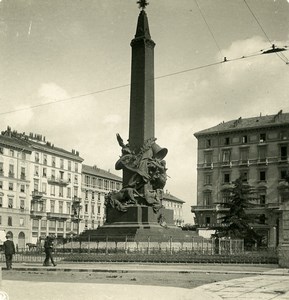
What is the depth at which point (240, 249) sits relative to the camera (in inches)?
1058

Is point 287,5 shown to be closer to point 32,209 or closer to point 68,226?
point 32,209

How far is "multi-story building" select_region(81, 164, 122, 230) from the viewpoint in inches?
3334

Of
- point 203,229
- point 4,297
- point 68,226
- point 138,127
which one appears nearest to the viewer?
point 4,297

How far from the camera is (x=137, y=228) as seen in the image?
2706 cm

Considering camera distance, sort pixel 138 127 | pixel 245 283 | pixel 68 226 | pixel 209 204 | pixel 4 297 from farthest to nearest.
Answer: pixel 68 226 < pixel 209 204 < pixel 138 127 < pixel 245 283 < pixel 4 297

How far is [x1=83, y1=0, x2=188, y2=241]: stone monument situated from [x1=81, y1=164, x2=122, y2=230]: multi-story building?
178 ft

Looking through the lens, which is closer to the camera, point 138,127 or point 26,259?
point 26,259

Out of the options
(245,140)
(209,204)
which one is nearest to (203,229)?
(209,204)

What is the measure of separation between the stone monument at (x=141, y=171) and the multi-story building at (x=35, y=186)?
35.0m

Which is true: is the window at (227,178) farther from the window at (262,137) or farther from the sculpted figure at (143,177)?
the sculpted figure at (143,177)

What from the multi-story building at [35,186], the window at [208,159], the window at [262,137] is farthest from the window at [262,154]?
the multi-story building at [35,186]

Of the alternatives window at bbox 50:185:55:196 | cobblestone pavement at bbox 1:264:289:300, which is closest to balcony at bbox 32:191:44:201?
window at bbox 50:185:55:196

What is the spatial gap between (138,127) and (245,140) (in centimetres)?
4087

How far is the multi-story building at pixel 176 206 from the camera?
108875 mm
